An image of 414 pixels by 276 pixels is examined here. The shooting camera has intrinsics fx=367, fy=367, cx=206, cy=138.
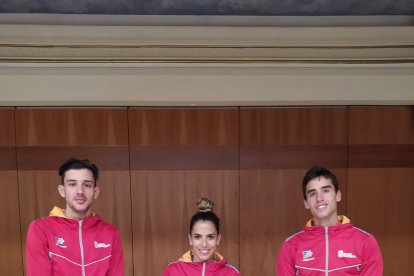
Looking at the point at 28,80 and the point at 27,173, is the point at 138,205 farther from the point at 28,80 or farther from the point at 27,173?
the point at 28,80

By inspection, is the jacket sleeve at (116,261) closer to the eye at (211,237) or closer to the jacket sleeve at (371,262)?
the eye at (211,237)

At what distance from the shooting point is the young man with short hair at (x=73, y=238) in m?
1.98

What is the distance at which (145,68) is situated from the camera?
2.72 meters

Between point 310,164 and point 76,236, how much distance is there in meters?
2.36

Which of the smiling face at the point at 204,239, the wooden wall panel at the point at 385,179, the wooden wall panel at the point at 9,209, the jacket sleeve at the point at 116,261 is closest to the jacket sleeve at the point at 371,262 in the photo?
the smiling face at the point at 204,239

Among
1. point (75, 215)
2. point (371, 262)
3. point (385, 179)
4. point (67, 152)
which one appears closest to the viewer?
point (371, 262)

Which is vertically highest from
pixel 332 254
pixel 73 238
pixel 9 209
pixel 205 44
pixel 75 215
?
pixel 205 44

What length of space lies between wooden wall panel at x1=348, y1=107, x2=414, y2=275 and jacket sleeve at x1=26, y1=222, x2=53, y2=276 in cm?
282

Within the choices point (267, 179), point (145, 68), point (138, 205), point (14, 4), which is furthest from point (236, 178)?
point (14, 4)

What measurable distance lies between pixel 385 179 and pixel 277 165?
3.57 feet

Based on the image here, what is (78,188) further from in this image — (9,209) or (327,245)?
(9,209)

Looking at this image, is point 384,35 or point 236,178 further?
point 236,178

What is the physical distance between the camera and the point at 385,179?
144 inches

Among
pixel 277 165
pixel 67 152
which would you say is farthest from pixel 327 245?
pixel 67 152
